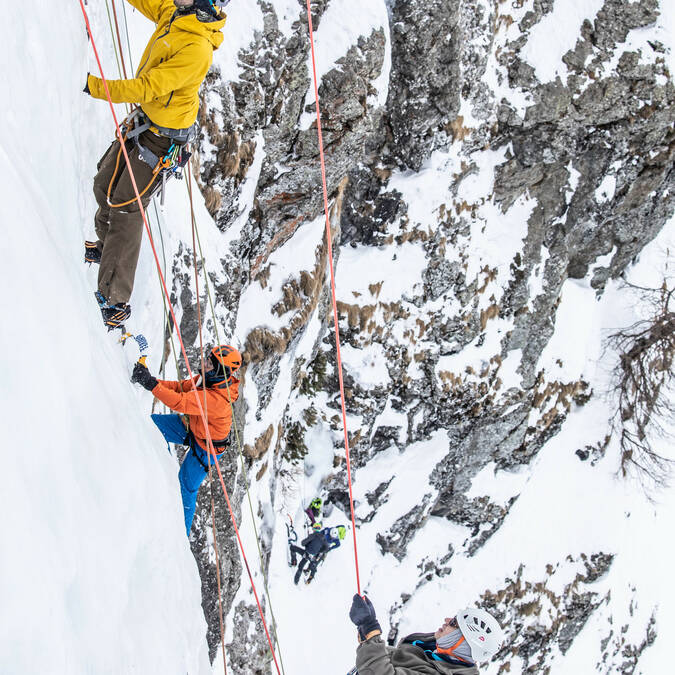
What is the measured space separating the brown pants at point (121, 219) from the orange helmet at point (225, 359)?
0.77 metres

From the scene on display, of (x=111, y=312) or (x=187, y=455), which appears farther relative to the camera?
(x=187, y=455)

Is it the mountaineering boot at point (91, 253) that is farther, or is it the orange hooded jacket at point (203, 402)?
the orange hooded jacket at point (203, 402)

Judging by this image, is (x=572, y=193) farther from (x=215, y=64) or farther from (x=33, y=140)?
(x=33, y=140)

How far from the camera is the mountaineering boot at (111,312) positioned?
138 inches

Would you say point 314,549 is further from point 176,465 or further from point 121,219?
point 121,219

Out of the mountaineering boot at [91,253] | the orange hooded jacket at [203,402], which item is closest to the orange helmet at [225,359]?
the orange hooded jacket at [203,402]

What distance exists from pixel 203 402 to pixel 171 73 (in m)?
2.15

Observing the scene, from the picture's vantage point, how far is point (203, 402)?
404 centimetres

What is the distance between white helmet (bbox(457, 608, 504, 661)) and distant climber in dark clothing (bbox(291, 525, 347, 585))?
6012 mm

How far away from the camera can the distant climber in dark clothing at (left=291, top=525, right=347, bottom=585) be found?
9414 mm

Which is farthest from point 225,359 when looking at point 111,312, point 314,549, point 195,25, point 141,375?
point 314,549

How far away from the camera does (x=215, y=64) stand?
5949 millimetres

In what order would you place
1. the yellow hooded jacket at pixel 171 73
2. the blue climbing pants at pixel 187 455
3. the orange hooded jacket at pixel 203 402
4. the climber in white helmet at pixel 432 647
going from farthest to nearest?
the blue climbing pants at pixel 187 455
the orange hooded jacket at pixel 203 402
the climber in white helmet at pixel 432 647
the yellow hooded jacket at pixel 171 73

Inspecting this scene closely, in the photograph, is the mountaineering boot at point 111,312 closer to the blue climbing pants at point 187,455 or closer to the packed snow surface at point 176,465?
the packed snow surface at point 176,465
